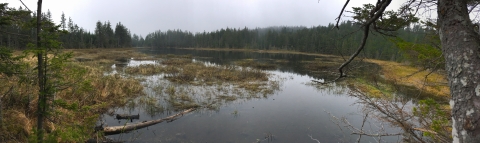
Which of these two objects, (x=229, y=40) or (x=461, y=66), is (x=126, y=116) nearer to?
A: (x=461, y=66)

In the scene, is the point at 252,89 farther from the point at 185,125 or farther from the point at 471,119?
the point at 471,119

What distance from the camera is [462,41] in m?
1.75

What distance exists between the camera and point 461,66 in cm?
172

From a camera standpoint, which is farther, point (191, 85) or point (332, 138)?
point (191, 85)

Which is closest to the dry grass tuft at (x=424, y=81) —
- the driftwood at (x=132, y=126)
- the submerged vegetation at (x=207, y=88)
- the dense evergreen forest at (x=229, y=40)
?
the driftwood at (x=132, y=126)

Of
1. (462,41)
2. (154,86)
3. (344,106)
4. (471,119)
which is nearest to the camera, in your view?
(471,119)

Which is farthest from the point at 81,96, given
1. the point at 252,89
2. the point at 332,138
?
the point at 332,138

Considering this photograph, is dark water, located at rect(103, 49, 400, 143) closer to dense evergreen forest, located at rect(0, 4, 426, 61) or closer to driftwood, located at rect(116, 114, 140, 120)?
driftwood, located at rect(116, 114, 140, 120)

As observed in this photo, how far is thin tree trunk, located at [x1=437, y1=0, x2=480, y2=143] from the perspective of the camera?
1.60 meters

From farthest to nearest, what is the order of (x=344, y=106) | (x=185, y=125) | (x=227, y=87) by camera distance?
(x=227, y=87) < (x=344, y=106) < (x=185, y=125)

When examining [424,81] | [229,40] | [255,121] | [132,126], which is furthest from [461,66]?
[229,40]

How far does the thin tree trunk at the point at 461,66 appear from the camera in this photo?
1.60 metres

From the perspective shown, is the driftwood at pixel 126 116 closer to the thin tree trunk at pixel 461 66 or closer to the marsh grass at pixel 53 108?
the marsh grass at pixel 53 108

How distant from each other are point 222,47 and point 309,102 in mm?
100990
